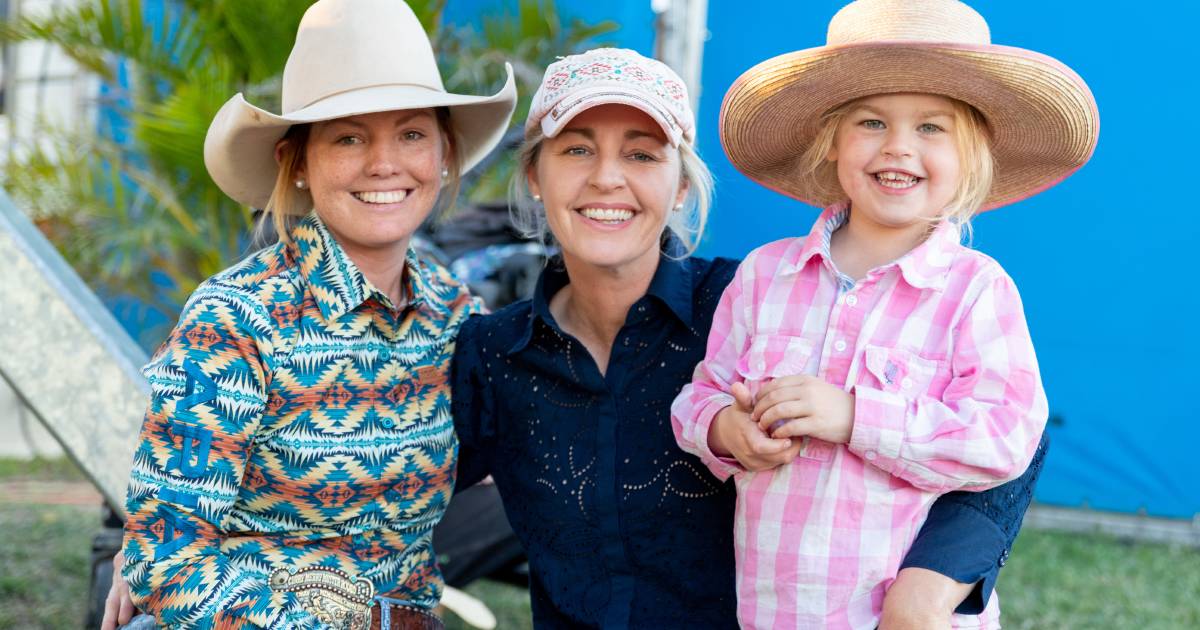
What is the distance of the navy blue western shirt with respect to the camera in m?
2.31

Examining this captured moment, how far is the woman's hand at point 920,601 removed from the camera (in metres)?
1.82

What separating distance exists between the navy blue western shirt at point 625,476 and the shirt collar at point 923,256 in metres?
0.39

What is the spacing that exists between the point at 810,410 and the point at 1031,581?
10.1 feet

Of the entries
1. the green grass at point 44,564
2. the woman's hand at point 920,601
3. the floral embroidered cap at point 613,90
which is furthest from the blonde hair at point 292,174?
the green grass at point 44,564

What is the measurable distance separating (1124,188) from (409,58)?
3.51m

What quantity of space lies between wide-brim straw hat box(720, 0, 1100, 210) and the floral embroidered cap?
109mm

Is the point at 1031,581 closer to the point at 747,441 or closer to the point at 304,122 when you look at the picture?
the point at 747,441

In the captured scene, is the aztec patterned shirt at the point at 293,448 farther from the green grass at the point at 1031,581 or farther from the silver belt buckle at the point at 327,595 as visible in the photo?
the green grass at the point at 1031,581

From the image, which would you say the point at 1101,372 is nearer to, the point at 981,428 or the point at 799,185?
the point at 799,185

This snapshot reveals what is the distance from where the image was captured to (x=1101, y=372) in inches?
199

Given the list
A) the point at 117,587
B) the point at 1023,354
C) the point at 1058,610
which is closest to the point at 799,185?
the point at 1023,354

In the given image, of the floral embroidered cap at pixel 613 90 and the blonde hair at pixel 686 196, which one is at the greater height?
the floral embroidered cap at pixel 613 90

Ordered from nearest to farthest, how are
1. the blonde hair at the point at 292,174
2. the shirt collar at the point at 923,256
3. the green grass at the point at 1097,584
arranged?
the shirt collar at the point at 923,256, the blonde hair at the point at 292,174, the green grass at the point at 1097,584

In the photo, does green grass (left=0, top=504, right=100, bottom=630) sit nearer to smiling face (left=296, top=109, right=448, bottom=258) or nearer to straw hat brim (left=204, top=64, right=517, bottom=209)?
straw hat brim (left=204, top=64, right=517, bottom=209)
